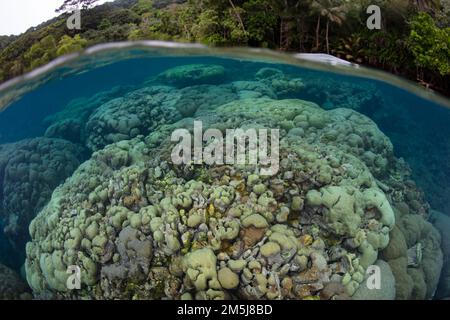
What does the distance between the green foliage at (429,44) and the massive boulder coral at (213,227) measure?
3000mm

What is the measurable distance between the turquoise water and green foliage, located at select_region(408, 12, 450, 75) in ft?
2.36

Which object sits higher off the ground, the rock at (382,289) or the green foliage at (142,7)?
the green foliage at (142,7)

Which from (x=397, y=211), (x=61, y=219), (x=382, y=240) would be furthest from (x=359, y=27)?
(x=61, y=219)

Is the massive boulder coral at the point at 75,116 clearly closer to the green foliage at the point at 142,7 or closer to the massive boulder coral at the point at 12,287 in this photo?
the green foliage at the point at 142,7

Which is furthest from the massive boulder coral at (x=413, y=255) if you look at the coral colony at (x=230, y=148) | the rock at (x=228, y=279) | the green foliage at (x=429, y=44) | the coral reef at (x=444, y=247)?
the green foliage at (x=429, y=44)

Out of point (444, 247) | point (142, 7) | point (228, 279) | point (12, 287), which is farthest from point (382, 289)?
point (142, 7)

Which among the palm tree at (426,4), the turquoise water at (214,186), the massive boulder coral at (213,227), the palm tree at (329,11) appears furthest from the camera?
the palm tree at (426,4)

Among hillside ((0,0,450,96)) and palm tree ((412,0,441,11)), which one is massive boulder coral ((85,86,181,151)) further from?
palm tree ((412,0,441,11))

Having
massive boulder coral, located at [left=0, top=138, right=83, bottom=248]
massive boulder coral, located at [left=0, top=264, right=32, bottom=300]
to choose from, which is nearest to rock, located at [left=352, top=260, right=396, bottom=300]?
massive boulder coral, located at [left=0, top=138, right=83, bottom=248]

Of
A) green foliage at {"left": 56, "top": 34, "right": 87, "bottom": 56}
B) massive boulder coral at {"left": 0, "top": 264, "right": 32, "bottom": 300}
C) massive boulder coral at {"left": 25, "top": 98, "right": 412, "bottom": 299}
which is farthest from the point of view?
green foliage at {"left": 56, "top": 34, "right": 87, "bottom": 56}

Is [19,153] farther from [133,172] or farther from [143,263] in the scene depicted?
[143,263]

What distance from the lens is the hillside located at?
7.37 metres

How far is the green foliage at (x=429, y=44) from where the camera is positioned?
7.82m

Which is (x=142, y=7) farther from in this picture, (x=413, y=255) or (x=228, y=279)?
(x=413, y=255)
